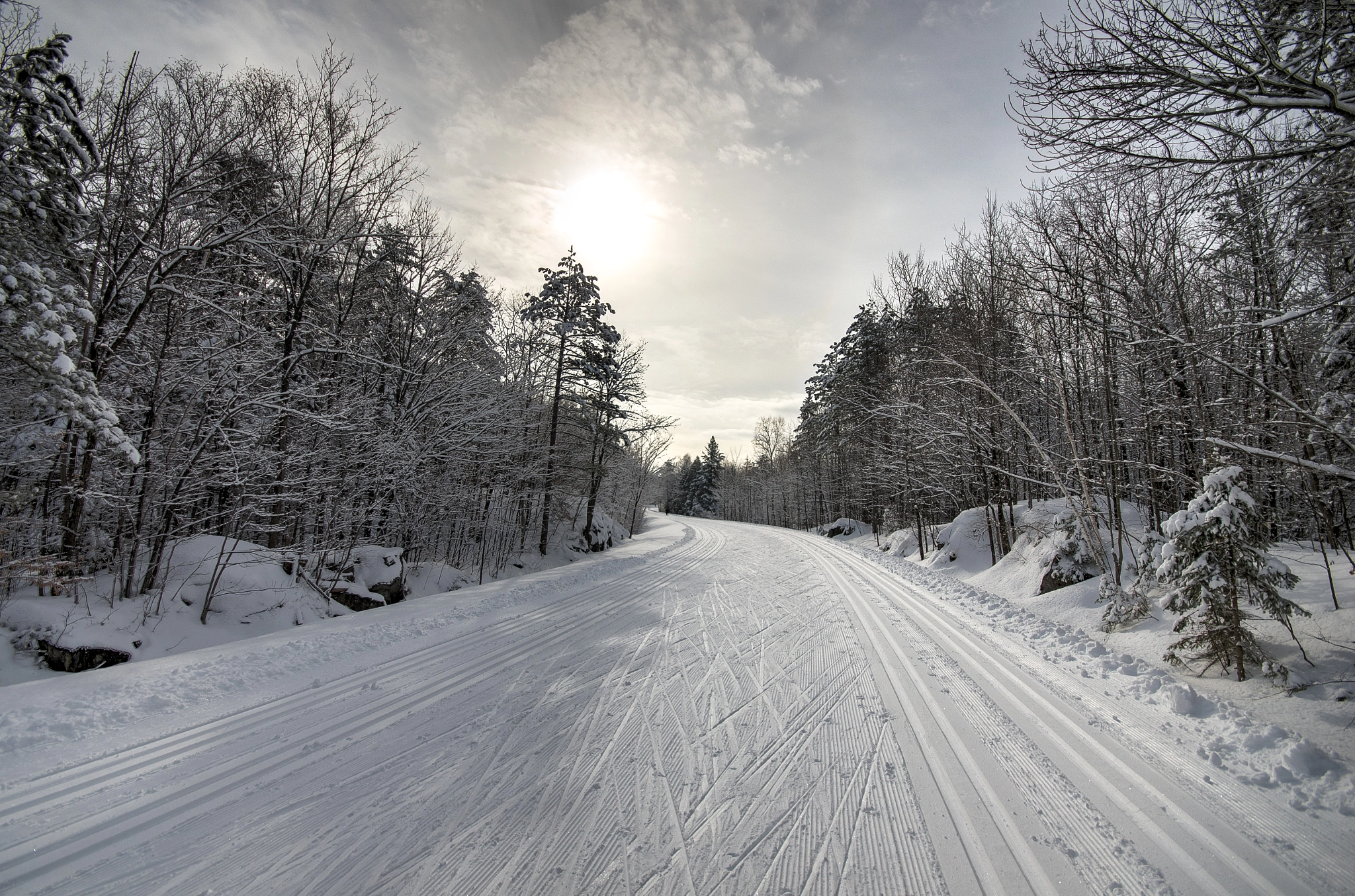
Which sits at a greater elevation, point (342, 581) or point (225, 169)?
point (225, 169)

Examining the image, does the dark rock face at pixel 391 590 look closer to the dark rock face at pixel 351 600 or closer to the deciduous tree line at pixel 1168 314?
the dark rock face at pixel 351 600

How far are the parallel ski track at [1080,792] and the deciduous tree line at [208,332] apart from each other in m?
8.84

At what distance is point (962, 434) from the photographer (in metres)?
9.17

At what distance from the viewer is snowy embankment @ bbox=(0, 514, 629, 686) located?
16.8 ft

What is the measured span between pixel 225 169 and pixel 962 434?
13.6 meters

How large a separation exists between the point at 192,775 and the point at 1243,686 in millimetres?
8398

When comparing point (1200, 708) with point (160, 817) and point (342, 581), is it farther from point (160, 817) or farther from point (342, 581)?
point (342, 581)

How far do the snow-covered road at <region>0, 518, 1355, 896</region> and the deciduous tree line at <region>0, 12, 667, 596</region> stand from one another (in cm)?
306

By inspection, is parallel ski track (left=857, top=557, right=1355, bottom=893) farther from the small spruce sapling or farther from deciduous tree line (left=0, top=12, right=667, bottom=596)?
deciduous tree line (left=0, top=12, right=667, bottom=596)

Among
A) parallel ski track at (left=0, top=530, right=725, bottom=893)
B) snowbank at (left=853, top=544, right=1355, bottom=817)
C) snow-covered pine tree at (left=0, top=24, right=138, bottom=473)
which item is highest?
snow-covered pine tree at (left=0, top=24, right=138, bottom=473)

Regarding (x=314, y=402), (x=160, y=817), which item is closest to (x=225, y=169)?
(x=314, y=402)

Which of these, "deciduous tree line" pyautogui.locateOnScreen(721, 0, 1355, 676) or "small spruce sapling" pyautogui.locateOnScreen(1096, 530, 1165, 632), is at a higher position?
"deciduous tree line" pyautogui.locateOnScreen(721, 0, 1355, 676)

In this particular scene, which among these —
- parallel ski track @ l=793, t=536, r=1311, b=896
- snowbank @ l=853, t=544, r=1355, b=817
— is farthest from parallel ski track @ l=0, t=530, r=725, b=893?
snowbank @ l=853, t=544, r=1355, b=817

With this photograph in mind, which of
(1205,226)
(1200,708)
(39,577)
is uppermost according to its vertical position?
(1205,226)
